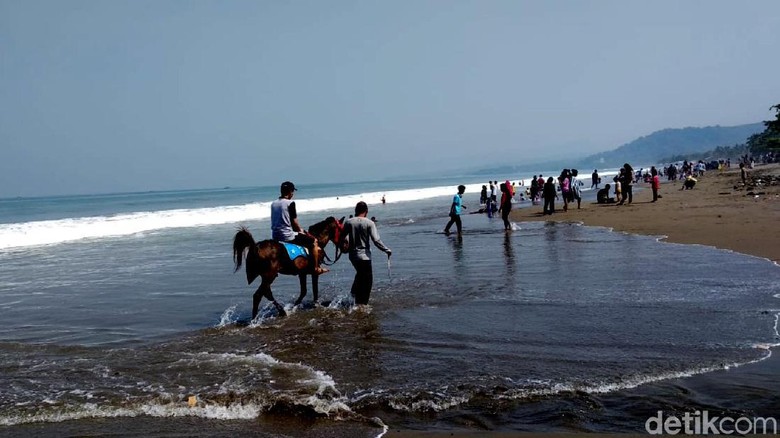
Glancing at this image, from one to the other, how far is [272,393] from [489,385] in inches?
87.4

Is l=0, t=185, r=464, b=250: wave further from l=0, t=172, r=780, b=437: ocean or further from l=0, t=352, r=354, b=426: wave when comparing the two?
l=0, t=352, r=354, b=426: wave

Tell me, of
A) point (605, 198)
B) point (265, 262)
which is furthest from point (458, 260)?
point (605, 198)

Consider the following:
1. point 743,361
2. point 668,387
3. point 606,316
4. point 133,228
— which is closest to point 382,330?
point 606,316

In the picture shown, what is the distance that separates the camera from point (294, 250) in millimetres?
10141

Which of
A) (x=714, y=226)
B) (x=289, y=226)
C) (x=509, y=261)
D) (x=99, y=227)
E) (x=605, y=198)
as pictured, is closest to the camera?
(x=289, y=226)

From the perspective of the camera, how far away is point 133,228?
36531mm

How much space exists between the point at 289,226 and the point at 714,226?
571 inches

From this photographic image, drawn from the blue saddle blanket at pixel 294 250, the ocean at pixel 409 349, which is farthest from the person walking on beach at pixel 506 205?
the blue saddle blanket at pixel 294 250

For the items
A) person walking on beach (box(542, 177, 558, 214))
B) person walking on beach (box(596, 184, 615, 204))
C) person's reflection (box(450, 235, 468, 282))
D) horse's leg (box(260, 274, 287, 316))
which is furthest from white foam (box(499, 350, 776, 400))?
person walking on beach (box(596, 184, 615, 204))

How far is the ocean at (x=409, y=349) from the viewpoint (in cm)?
532

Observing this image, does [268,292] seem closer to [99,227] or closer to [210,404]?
[210,404]

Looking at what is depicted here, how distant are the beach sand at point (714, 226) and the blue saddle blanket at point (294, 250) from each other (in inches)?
217

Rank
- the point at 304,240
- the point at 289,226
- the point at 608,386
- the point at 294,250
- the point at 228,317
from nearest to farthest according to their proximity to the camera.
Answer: the point at 608,386
the point at 228,317
the point at 294,250
the point at 289,226
the point at 304,240

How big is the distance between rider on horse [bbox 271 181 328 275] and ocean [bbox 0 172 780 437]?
107cm
